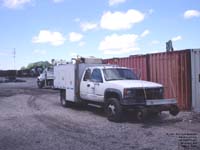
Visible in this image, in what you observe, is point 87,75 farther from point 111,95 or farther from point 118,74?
point 111,95

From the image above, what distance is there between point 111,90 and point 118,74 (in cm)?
127

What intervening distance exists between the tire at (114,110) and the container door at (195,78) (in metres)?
4.01

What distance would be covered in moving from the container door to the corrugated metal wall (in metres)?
0.18

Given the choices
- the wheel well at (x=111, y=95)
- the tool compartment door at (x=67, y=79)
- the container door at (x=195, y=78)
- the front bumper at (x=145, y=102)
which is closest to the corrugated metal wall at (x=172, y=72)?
the container door at (x=195, y=78)

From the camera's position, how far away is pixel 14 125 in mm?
11312

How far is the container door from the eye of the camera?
45.7 ft

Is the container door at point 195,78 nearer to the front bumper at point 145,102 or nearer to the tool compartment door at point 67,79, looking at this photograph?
the front bumper at point 145,102

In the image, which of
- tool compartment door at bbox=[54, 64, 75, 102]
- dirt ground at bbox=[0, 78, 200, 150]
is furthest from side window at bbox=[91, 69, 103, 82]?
tool compartment door at bbox=[54, 64, 75, 102]

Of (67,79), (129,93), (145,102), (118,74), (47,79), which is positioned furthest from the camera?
(47,79)

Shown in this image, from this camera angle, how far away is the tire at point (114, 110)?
1153cm

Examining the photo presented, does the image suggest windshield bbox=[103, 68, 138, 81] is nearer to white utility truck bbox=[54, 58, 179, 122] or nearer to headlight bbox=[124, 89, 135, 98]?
white utility truck bbox=[54, 58, 179, 122]

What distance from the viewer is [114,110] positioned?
11.8m

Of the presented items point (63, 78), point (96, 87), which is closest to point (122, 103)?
point (96, 87)

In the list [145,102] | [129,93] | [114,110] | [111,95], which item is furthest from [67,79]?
[145,102]
